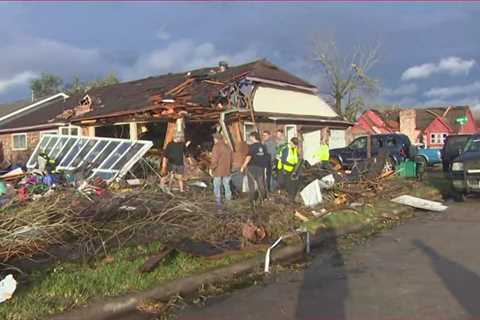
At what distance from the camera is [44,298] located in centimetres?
572

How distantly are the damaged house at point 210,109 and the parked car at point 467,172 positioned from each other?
686 centimetres

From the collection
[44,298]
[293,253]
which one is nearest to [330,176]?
[293,253]

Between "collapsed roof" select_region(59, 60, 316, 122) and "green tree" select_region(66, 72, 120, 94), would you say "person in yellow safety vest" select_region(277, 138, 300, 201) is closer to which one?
"collapsed roof" select_region(59, 60, 316, 122)

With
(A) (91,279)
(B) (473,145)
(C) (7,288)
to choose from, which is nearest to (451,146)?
(B) (473,145)

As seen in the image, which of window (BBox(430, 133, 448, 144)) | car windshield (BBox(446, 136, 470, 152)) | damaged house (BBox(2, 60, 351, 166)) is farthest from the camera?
window (BBox(430, 133, 448, 144))

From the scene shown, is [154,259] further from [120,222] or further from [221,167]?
[221,167]

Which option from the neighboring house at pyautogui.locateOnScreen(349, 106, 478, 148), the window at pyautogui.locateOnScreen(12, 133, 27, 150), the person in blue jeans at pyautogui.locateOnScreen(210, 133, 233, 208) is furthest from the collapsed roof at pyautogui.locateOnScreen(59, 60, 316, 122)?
the neighboring house at pyautogui.locateOnScreen(349, 106, 478, 148)

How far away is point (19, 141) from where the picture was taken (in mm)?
30719

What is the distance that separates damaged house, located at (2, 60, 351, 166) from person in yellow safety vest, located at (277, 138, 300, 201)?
15.2 ft

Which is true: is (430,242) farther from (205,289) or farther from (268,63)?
(268,63)

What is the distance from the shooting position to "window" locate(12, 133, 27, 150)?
3020 centimetres

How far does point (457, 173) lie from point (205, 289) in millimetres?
9661

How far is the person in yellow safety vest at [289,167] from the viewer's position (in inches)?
496

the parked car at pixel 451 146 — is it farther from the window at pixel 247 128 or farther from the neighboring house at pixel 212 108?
the window at pixel 247 128
